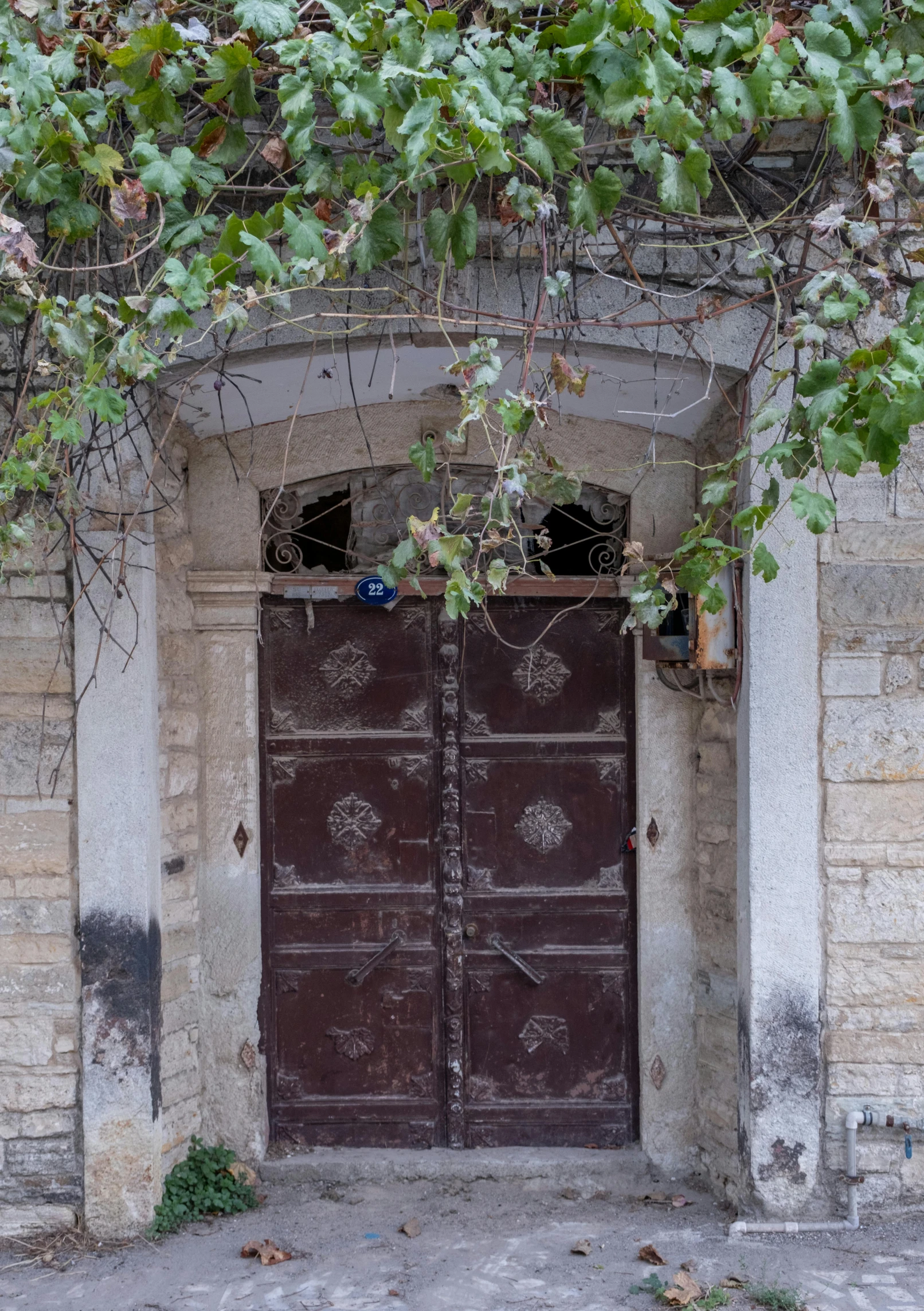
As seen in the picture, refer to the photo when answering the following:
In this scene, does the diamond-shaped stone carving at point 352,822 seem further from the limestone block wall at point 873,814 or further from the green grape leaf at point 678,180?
the green grape leaf at point 678,180

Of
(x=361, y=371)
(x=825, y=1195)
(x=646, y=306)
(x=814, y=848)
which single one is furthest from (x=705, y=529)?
(x=825, y=1195)

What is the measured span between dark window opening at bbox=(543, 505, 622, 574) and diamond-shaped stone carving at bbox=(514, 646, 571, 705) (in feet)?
1.01

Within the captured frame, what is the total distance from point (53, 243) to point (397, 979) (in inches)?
104

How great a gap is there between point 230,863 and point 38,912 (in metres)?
0.66

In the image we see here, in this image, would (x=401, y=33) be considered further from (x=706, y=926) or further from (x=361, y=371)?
(x=706, y=926)

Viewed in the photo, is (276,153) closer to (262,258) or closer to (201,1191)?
(262,258)

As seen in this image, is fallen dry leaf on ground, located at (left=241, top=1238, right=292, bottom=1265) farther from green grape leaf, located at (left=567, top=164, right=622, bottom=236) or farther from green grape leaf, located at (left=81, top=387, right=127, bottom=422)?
green grape leaf, located at (left=567, top=164, right=622, bottom=236)

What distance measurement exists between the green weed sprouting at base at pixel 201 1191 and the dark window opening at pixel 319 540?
6.48 ft

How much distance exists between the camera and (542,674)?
393 cm

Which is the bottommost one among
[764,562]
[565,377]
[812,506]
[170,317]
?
[764,562]

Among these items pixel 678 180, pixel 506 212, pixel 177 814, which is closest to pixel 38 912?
pixel 177 814

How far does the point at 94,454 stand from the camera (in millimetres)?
3395

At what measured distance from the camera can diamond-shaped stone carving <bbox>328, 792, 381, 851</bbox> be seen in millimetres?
3910

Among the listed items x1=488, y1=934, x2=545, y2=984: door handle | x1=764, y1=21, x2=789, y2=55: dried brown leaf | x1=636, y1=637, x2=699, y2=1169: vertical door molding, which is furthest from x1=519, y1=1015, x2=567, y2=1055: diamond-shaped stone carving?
x1=764, y1=21, x2=789, y2=55: dried brown leaf
